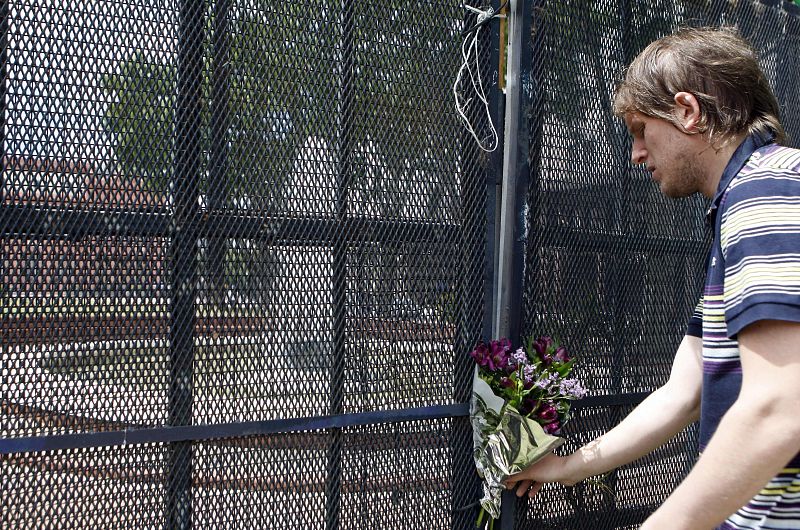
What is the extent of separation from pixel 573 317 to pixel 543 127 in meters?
0.73

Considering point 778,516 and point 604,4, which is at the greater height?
point 604,4

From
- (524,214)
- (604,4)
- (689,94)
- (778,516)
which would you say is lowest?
(778,516)

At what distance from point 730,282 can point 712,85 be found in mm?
557

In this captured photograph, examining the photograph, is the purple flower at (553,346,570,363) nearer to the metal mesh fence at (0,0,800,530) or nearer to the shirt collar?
the metal mesh fence at (0,0,800,530)

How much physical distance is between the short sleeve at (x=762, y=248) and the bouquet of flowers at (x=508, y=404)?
117 cm

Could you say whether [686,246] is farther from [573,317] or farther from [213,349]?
[213,349]

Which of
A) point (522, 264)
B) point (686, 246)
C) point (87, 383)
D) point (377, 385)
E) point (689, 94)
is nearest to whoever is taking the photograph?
point (689, 94)

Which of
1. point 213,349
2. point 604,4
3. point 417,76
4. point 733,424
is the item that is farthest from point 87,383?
point 604,4

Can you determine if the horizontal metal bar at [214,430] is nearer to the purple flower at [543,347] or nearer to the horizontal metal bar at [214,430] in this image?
the horizontal metal bar at [214,430]

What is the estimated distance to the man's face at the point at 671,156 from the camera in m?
1.97

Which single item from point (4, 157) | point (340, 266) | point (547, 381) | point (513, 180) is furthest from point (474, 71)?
point (4, 157)

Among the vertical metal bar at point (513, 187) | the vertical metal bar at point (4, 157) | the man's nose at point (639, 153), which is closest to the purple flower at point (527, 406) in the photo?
the vertical metal bar at point (513, 187)

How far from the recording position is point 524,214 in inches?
116

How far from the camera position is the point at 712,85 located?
76.8 inches
